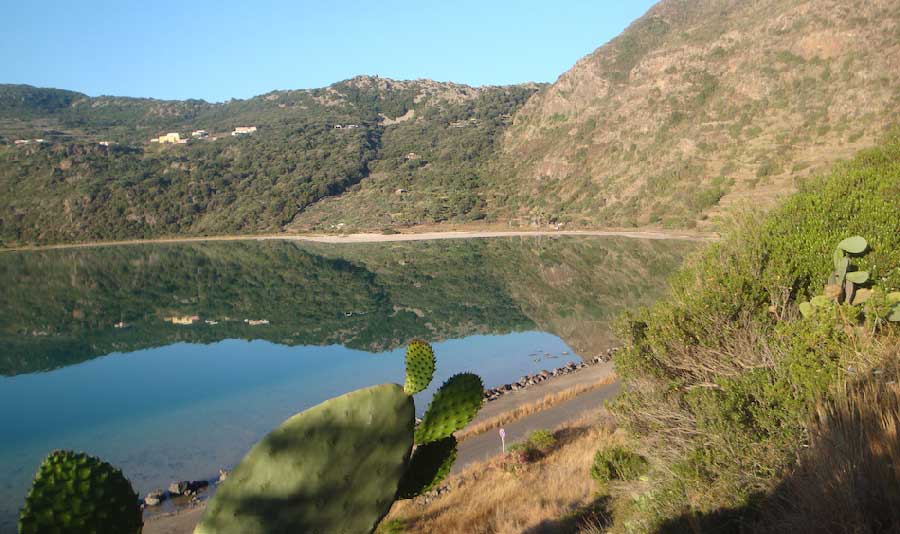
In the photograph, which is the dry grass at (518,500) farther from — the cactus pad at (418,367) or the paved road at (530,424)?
the cactus pad at (418,367)

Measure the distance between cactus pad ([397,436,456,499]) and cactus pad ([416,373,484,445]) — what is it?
0.33 ft

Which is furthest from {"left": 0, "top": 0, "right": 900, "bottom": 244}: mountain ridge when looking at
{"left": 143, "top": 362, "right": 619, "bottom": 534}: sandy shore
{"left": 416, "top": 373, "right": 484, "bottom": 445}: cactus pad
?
{"left": 416, "top": 373, "right": 484, "bottom": 445}: cactus pad

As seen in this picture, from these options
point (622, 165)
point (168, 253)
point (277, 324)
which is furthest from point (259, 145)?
point (277, 324)

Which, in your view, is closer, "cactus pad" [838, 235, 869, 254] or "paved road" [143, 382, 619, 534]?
"cactus pad" [838, 235, 869, 254]

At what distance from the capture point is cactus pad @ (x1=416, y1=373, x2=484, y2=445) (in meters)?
3.70

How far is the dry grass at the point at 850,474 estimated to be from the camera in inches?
127

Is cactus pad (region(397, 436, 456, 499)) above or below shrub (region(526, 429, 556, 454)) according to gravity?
above

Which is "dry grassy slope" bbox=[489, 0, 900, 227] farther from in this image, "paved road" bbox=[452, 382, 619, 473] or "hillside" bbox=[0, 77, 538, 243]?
"paved road" bbox=[452, 382, 619, 473]

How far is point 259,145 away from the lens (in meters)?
122

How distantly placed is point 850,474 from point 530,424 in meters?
11.9

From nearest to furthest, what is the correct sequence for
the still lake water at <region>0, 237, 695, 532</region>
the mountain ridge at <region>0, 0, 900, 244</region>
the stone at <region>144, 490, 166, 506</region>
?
the stone at <region>144, 490, 166, 506</region> → the still lake water at <region>0, 237, 695, 532</region> → the mountain ridge at <region>0, 0, 900, 244</region>

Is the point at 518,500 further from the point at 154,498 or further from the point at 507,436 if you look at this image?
the point at 154,498

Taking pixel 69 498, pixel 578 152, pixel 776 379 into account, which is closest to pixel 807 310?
pixel 776 379

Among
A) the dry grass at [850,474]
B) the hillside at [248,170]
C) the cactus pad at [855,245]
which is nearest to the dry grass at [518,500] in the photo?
the dry grass at [850,474]
